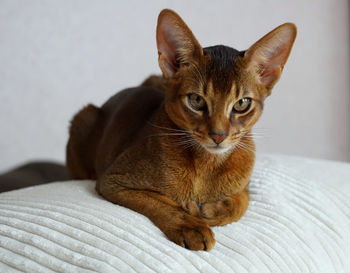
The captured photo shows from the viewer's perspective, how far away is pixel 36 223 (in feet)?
3.58

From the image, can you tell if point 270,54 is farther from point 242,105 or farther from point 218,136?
point 218,136

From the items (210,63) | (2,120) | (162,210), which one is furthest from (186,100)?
(2,120)

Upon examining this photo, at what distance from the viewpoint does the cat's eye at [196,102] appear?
115 cm

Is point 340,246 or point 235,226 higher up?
point 235,226

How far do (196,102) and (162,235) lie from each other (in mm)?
358

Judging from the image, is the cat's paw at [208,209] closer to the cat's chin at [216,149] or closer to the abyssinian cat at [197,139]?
the abyssinian cat at [197,139]

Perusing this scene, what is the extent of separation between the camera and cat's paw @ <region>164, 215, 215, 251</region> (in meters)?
1.05

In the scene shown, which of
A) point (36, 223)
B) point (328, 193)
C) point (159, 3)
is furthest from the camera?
point (159, 3)

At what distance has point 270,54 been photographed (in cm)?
122

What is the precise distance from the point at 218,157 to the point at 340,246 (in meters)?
0.46

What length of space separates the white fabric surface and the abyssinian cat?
0.18 ft

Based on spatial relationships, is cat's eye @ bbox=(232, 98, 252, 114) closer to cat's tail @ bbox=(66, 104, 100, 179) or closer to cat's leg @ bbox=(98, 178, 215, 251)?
cat's leg @ bbox=(98, 178, 215, 251)

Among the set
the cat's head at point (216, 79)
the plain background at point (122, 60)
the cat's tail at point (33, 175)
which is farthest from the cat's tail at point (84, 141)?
the plain background at point (122, 60)

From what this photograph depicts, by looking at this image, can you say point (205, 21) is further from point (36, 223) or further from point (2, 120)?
point (36, 223)
